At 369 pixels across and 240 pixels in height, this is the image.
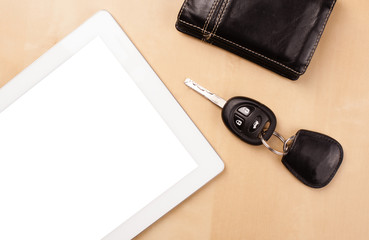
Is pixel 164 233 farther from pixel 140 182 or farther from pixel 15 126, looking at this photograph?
pixel 15 126

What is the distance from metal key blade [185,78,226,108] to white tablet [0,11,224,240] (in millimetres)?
62

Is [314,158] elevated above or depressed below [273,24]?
below

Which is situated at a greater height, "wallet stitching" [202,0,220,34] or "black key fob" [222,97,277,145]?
"wallet stitching" [202,0,220,34]

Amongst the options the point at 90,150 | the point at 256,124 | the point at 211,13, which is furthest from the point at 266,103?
the point at 90,150

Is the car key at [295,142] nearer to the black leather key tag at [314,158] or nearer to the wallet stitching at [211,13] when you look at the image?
the black leather key tag at [314,158]

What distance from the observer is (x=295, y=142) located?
0.60 meters

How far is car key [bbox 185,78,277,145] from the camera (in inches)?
23.4

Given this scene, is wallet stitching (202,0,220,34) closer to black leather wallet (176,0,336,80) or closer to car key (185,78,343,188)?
black leather wallet (176,0,336,80)

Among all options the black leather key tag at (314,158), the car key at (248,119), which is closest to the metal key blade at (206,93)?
the car key at (248,119)

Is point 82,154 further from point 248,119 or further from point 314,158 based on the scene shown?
point 314,158

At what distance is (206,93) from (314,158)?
231mm

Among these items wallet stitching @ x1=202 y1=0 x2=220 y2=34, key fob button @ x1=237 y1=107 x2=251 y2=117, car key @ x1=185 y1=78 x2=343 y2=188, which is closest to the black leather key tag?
car key @ x1=185 y1=78 x2=343 y2=188

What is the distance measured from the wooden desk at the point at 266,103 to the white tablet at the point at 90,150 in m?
0.04

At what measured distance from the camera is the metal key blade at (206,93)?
62cm
